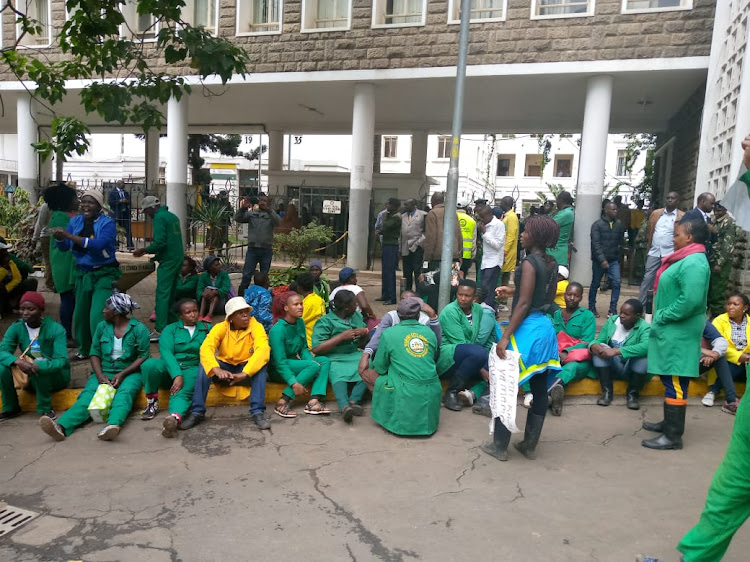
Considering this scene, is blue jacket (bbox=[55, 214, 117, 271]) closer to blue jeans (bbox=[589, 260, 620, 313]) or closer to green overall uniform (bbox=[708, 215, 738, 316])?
blue jeans (bbox=[589, 260, 620, 313])

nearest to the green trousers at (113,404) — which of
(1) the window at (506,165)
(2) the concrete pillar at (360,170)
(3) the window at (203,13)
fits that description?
(2) the concrete pillar at (360,170)

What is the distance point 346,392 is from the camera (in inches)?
194

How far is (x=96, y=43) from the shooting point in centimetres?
613

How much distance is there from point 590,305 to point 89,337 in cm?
640

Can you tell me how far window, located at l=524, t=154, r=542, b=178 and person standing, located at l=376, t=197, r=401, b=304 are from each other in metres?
32.0

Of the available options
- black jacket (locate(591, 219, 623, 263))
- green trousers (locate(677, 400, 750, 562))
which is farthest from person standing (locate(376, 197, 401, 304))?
green trousers (locate(677, 400, 750, 562))

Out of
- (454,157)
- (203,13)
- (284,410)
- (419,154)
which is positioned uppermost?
(203,13)

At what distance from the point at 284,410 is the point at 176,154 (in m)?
10.5

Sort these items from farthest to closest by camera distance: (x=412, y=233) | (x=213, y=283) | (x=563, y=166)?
1. (x=563, y=166)
2. (x=412, y=233)
3. (x=213, y=283)

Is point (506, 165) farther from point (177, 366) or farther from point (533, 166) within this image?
point (177, 366)

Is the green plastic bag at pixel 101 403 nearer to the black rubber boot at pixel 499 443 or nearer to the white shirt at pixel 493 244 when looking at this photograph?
the black rubber boot at pixel 499 443

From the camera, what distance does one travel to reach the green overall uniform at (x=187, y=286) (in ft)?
22.9

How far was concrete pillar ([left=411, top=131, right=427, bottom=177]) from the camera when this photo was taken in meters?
17.0

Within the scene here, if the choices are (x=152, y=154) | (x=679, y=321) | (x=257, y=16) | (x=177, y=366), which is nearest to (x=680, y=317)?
(x=679, y=321)
